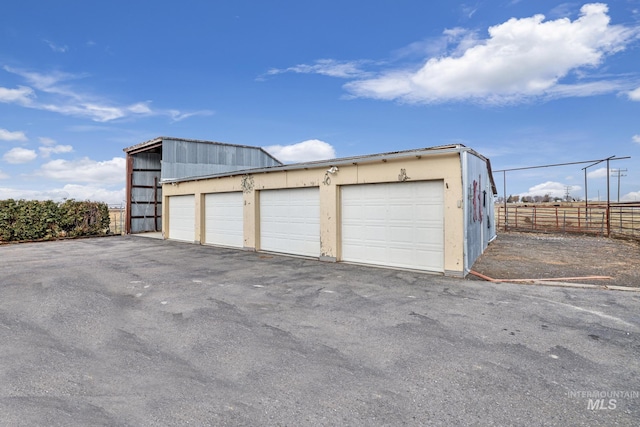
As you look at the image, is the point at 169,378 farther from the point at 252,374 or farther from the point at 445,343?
the point at 445,343

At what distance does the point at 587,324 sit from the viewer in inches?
193

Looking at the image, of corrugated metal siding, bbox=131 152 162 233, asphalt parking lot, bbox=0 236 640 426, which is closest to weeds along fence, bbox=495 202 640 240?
asphalt parking lot, bbox=0 236 640 426

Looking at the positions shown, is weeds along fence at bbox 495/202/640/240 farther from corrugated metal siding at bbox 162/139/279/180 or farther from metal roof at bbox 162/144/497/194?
corrugated metal siding at bbox 162/139/279/180

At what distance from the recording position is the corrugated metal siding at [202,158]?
19812 mm

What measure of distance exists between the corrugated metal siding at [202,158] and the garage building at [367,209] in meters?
6.48

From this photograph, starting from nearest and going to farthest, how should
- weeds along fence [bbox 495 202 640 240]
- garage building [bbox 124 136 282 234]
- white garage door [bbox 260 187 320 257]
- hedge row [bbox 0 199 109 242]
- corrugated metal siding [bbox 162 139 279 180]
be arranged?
white garage door [bbox 260 187 320 257], weeds along fence [bbox 495 202 640 240], hedge row [bbox 0 199 109 242], corrugated metal siding [bbox 162 139 279 180], garage building [bbox 124 136 282 234]

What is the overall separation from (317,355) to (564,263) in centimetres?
932

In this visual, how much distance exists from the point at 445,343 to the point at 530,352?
93cm

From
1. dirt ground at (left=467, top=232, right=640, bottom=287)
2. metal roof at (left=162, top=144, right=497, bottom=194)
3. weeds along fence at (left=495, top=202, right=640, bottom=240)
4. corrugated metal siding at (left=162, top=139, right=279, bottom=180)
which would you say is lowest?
dirt ground at (left=467, top=232, right=640, bottom=287)

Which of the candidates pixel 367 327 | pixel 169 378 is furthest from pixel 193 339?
pixel 367 327

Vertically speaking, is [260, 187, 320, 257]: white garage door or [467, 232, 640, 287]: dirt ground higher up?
[260, 187, 320, 257]: white garage door

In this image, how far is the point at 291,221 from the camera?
1220cm

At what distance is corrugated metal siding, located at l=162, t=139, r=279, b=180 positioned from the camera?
19812 millimetres

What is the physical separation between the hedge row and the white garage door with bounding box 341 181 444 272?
57.9 ft
